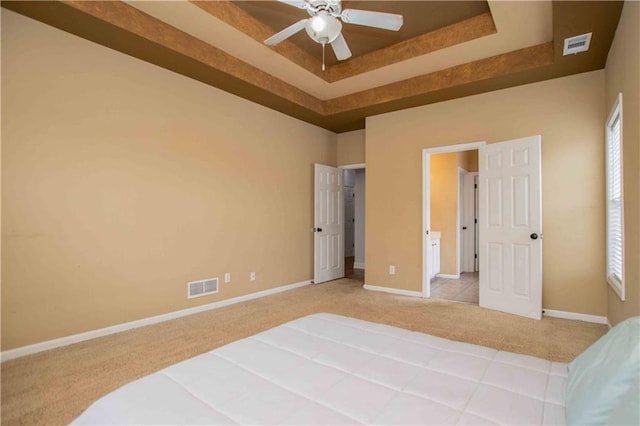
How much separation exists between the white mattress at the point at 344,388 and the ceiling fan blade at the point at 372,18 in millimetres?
2173

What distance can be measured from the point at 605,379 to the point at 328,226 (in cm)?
477

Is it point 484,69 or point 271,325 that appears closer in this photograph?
point 271,325

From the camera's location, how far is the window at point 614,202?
2.89m

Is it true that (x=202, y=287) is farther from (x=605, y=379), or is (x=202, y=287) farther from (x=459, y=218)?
(x=459, y=218)

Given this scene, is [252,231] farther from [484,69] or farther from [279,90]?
[484,69]

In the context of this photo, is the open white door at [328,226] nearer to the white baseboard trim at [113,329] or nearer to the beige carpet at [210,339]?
the beige carpet at [210,339]

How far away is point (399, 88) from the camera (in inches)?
169

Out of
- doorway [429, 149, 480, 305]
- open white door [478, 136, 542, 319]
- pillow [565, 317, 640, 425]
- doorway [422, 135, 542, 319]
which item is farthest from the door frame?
pillow [565, 317, 640, 425]

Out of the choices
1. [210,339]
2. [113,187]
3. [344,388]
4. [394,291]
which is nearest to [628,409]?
[344,388]

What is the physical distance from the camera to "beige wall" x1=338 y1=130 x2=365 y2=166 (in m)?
5.80

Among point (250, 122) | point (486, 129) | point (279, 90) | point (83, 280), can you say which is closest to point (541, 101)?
point (486, 129)

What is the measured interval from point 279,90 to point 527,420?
4.11 metres

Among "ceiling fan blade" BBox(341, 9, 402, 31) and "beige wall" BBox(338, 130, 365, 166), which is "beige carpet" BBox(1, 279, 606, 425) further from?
"ceiling fan blade" BBox(341, 9, 402, 31)

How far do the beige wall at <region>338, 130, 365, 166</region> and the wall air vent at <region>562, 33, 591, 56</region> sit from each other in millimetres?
3155
